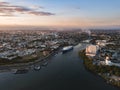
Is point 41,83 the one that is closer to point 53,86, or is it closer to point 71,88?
point 53,86

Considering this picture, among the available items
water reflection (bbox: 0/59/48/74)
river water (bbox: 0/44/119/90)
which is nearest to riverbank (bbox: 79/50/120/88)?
river water (bbox: 0/44/119/90)

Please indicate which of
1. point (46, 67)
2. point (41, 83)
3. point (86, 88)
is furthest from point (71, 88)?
point (46, 67)

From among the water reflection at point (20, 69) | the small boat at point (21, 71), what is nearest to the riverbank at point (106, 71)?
the water reflection at point (20, 69)

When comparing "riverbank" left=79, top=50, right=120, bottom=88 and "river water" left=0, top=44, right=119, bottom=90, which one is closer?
"river water" left=0, top=44, right=119, bottom=90

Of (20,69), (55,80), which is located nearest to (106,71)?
(55,80)

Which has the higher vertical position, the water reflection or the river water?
the water reflection

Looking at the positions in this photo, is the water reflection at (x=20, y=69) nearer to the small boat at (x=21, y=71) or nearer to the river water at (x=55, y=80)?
the small boat at (x=21, y=71)

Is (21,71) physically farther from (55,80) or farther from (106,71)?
(106,71)

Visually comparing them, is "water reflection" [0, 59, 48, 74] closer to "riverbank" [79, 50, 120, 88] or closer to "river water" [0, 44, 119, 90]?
"river water" [0, 44, 119, 90]

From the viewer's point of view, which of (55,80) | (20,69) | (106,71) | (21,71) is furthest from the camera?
(20,69)
